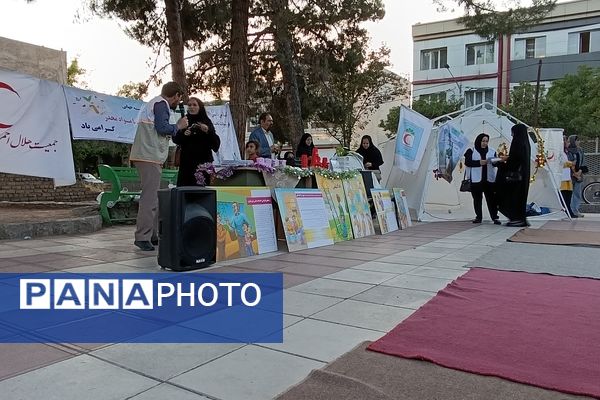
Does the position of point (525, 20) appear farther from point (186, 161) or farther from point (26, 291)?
point (26, 291)

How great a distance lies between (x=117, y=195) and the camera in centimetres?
734

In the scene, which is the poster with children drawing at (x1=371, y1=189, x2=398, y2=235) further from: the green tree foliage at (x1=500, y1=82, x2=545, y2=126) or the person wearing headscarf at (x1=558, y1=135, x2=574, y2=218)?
the green tree foliage at (x1=500, y1=82, x2=545, y2=126)

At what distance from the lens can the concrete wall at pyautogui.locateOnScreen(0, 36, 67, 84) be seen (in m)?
12.9

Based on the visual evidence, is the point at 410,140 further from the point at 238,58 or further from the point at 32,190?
the point at 32,190

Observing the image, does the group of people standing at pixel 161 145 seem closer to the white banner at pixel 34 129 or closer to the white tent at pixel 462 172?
the white banner at pixel 34 129

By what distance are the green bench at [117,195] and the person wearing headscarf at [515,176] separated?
20.9 feet

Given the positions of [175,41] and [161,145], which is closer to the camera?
[161,145]

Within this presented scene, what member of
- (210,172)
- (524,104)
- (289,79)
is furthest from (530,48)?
(210,172)

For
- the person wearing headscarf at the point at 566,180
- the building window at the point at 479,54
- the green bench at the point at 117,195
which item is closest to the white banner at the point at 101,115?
the green bench at the point at 117,195

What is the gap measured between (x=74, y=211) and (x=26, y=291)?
5077mm

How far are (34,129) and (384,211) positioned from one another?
555 cm

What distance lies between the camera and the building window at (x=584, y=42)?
27.4 meters

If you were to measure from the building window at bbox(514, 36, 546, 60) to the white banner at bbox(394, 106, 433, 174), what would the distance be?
940 inches

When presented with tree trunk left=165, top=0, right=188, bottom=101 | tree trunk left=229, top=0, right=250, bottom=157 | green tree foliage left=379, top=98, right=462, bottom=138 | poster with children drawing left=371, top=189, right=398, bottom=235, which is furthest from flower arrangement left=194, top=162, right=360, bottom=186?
green tree foliage left=379, top=98, right=462, bottom=138
